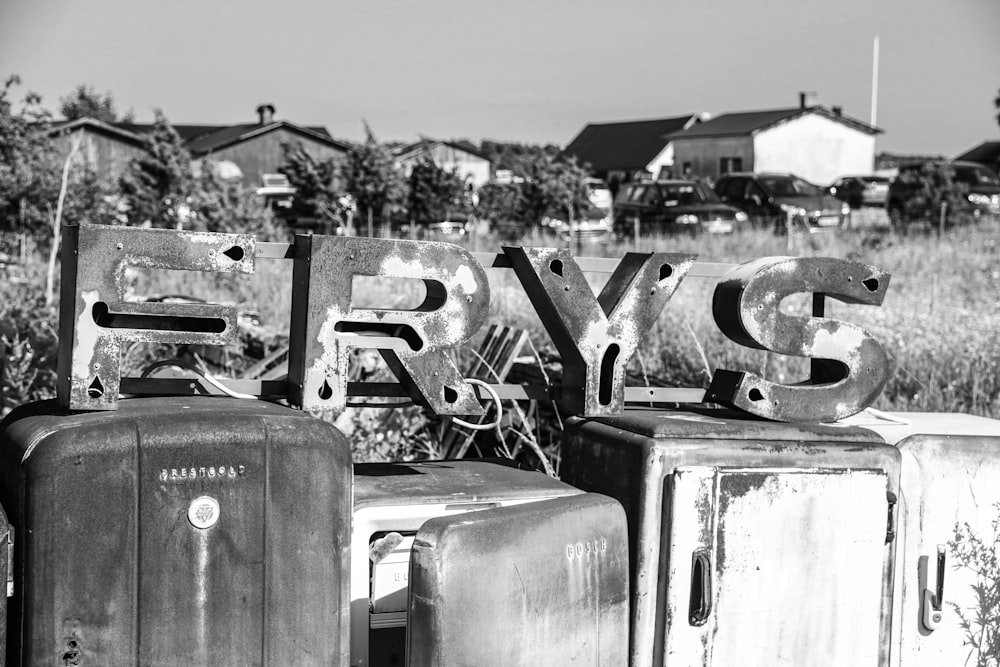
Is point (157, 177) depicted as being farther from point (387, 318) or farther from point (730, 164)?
point (730, 164)

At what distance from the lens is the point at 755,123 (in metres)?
46.2

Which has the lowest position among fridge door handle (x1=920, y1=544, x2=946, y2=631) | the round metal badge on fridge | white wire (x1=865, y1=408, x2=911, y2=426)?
fridge door handle (x1=920, y1=544, x2=946, y2=631)

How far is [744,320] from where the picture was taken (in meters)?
3.63

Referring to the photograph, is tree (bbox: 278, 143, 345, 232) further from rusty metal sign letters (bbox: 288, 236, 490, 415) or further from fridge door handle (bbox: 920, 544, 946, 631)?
fridge door handle (bbox: 920, 544, 946, 631)

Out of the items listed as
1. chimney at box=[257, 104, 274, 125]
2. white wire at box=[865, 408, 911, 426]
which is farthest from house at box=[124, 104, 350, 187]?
white wire at box=[865, 408, 911, 426]

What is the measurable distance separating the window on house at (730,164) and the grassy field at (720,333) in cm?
2698

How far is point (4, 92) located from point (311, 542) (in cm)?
1307

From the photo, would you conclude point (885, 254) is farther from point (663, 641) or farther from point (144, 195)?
point (663, 641)

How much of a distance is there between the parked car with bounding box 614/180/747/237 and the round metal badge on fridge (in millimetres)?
19161

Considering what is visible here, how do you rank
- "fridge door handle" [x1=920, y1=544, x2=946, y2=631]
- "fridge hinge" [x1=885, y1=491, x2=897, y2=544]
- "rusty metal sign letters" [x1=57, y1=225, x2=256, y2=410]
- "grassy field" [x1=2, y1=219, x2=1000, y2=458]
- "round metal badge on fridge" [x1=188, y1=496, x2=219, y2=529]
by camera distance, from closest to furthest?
"round metal badge on fridge" [x1=188, y1=496, x2=219, y2=529] → "rusty metal sign letters" [x1=57, y1=225, x2=256, y2=410] → "fridge hinge" [x1=885, y1=491, x2=897, y2=544] → "fridge door handle" [x1=920, y1=544, x2=946, y2=631] → "grassy field" [x1=2, y1=219, x2=1000, y2=458]

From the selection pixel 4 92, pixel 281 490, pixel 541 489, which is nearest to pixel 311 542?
pixel 281 490

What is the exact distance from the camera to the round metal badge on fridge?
110 inches

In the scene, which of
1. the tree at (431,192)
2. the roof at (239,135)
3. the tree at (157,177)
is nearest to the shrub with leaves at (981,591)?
the tree at (157,177)

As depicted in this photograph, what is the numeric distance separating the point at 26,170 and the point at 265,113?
111 ft
